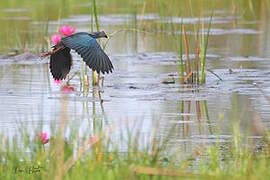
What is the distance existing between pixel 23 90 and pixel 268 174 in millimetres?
4703

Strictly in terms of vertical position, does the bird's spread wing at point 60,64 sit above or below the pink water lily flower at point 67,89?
above

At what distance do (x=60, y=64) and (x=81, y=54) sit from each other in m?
0.56

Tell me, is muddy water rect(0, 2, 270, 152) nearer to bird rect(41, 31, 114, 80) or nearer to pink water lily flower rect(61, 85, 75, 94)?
pink water lily flower rect(61, 85, 75, 94)

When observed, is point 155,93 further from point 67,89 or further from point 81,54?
point 81,54

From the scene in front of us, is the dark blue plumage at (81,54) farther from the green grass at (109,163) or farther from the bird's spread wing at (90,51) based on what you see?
the green grass at (109,163)

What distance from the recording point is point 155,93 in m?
8.86

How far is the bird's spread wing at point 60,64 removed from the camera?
783cm

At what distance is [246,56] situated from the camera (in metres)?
11.3

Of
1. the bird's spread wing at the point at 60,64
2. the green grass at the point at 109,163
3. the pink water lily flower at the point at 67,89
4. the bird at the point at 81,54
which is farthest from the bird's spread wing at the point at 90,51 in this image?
the green grass at the point at 109,163

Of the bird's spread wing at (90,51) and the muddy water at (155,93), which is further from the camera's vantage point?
the bird's spread wing at (90,51)

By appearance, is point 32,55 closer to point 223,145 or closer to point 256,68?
point 256,68

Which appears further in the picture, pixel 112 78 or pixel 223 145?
pixel 112 78

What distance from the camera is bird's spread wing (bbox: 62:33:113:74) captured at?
7285 mm

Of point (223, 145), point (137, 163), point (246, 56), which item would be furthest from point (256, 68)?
point (137, 163)
